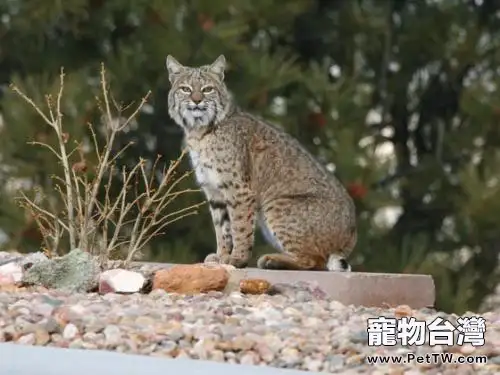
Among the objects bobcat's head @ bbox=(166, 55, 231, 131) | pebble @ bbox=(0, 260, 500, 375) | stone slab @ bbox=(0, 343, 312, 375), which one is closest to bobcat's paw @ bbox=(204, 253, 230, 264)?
Result: bobcat's head @ bbox=(166, 55, 231, 131)

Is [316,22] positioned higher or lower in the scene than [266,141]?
higher

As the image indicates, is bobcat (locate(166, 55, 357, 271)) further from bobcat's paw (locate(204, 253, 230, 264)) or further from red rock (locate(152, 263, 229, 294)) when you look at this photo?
red rock (locate(152, 263, 229, 294))

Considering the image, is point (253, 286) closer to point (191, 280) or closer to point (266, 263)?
point (191, 280)

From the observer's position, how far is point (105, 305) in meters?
3.79

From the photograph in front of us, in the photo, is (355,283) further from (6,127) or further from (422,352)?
(6,127)

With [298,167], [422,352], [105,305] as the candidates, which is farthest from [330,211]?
[422,352]

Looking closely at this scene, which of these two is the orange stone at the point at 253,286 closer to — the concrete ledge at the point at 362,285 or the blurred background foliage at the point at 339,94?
the concrete ledge at the point at 362,285

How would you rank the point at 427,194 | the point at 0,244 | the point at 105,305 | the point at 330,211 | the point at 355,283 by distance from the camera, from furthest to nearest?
the point at 427,194 → the point at 0,244 → the point at 330,211 → the point at 355,283 → the point at 105,305

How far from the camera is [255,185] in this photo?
5254 millimetres

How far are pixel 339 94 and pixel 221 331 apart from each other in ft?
14.3

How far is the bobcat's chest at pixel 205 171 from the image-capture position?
5234 millimetres

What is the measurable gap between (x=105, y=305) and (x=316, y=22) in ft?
17.0

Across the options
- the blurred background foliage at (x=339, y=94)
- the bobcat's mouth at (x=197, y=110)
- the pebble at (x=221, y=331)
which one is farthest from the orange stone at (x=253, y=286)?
the blurred background foliage at (x=339, y=94)

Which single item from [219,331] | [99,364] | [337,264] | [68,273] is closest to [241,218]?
[337,264]
